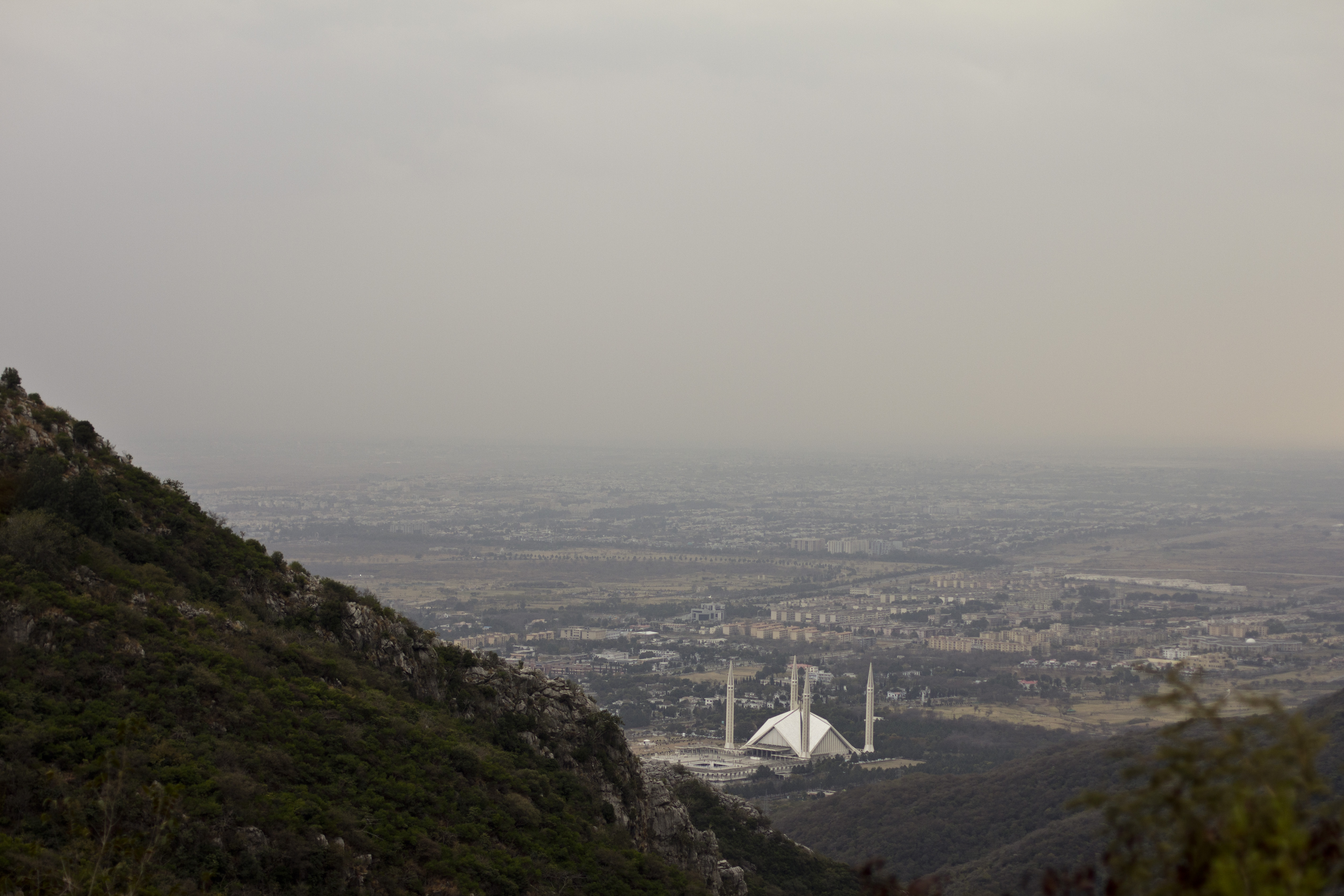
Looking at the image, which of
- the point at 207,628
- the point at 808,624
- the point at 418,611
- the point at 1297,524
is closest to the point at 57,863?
the point at 207,628

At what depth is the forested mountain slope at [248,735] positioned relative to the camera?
1045 cm

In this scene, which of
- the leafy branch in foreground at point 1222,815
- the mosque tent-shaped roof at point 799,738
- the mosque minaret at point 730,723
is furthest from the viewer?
the mosque minaret at point 730,723

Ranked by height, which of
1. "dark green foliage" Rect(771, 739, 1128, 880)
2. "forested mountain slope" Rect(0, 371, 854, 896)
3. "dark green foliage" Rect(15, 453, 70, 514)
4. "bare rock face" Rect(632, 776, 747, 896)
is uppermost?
"dark green foliage" Rect(15, 453, 70, 514)

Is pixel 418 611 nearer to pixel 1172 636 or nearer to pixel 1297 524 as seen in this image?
pixel 1172 636

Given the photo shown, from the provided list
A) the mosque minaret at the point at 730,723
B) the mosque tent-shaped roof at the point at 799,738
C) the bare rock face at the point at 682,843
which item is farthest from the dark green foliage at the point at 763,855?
the mosque minaret at the point at 730,723

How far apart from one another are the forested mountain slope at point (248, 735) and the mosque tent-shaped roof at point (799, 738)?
3211 centimetres

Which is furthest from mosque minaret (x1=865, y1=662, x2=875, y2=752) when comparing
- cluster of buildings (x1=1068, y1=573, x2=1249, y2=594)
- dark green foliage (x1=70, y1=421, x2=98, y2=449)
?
cluster of buildings (x1=1068, y1=573, x2=1249, y2=594)

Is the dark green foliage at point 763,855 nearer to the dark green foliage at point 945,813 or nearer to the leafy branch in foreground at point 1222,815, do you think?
the dark green foliage at point 945,813

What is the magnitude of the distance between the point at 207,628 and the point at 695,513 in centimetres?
15412

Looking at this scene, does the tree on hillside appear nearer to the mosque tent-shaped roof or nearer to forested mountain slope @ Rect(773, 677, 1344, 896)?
forested mountain slope @ Rect(773, 677, 1344, 896)

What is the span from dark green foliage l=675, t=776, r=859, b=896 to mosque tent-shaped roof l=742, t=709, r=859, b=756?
2529 cm

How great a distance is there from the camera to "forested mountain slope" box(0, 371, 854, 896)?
10.4 m

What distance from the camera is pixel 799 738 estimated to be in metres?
52.5

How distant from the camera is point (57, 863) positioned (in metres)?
8.66
